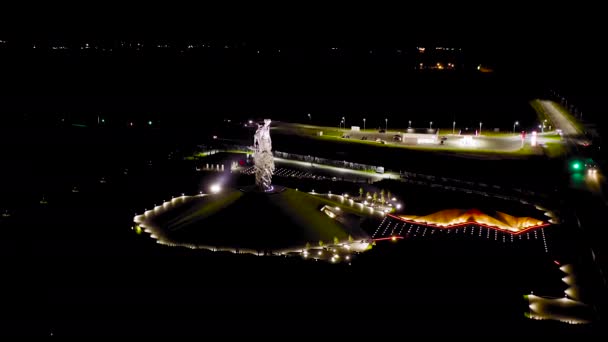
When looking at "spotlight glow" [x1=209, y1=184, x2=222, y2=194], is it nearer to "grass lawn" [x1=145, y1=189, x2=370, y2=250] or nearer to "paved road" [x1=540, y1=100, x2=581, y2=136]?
"grass lawn" [x1=145, y1=189, x2=370, y2=250]

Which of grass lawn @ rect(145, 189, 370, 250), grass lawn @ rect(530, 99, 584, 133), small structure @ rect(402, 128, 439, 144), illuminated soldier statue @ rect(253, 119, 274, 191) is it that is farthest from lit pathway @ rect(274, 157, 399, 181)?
grass lawn @ rect(530, 99, 584, 133)

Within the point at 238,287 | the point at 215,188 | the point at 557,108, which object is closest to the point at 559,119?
the point at 557,108

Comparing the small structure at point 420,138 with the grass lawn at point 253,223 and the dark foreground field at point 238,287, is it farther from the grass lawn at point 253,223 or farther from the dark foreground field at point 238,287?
the dark foreground field at point 238,287

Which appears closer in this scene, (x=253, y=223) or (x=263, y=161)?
(x=253, y=223)

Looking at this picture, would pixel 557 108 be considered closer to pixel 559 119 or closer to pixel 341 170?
pixel 559 119

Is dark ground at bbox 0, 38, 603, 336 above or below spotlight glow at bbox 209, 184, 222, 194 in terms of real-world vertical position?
below

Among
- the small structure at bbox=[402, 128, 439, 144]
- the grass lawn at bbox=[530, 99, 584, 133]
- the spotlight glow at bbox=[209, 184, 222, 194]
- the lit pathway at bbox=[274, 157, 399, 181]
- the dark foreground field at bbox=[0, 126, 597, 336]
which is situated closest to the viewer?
the dark foreground field at bbox=[0, 126, 597, 336]

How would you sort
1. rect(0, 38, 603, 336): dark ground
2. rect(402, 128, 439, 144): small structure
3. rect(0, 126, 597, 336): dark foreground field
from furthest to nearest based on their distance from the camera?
rect(402, 128, 439, 144): small structure → rect(0, 38, 603, 336): dark ground → rect(0, 126, 597, 336): dark foreground field

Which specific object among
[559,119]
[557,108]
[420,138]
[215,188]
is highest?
[557,108]

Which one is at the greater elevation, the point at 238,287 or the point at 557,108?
the point at 557,108
